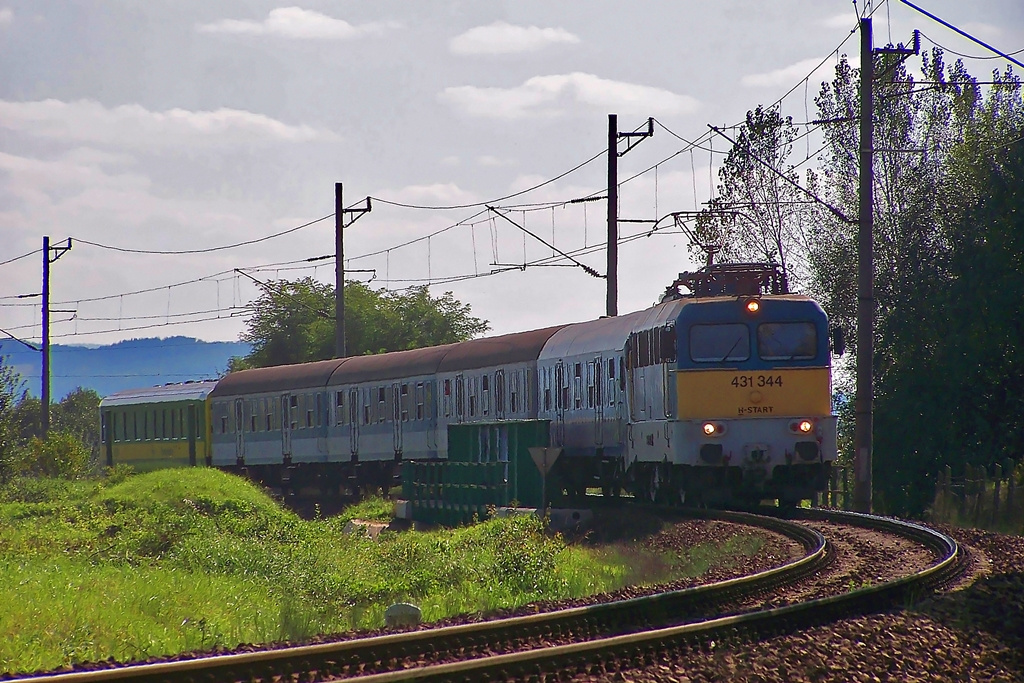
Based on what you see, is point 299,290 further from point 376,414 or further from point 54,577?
point 54,577

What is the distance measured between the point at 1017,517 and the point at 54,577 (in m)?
13.6

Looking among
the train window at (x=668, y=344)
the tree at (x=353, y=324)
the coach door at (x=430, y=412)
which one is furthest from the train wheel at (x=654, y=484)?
the tree at (x=353, y=324)

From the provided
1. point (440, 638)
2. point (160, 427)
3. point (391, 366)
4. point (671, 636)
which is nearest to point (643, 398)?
point (671, 636)

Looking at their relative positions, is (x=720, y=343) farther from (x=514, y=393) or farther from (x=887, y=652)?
(x=887, y=652)

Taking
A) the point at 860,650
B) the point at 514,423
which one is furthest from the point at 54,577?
the point at 860,650

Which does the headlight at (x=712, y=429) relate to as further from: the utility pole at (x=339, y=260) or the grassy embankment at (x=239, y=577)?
the utility pole at (x=339, y=260)

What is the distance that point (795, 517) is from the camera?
20375 millimetres

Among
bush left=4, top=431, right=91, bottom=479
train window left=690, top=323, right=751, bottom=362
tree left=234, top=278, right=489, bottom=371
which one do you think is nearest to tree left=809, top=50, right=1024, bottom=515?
train window left=690, top=323, right=751, bottom=362

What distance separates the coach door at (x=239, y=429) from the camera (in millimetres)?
42406

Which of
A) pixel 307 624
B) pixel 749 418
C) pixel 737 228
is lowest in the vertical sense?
pixel 307 624

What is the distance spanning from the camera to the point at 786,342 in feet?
68.0

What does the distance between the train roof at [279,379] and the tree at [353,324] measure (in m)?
41.3

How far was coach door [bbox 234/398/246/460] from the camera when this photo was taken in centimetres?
4241

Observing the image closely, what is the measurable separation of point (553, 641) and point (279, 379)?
32.6 meters
